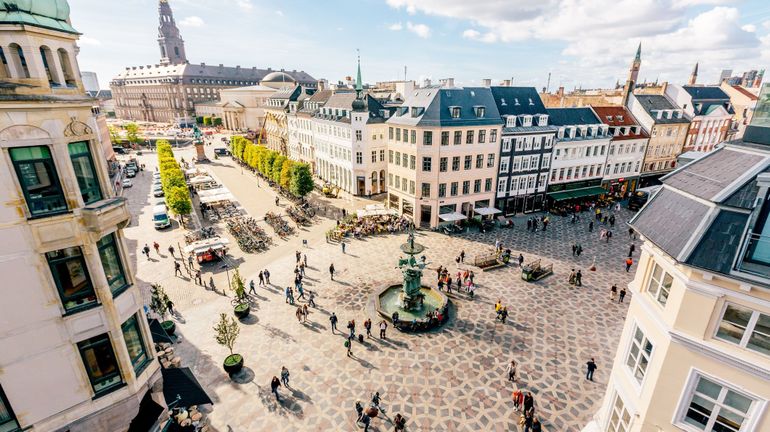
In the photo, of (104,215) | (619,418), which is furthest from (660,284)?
(104,215)

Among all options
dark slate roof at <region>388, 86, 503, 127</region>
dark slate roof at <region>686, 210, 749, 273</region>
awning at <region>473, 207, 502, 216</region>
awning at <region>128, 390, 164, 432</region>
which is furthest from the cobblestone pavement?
dark slate roof at <region>388, 86, 503, 127</region>

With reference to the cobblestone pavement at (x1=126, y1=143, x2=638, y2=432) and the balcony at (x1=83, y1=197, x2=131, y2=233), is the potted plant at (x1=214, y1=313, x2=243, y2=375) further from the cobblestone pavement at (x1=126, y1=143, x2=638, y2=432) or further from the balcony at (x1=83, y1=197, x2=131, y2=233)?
the balcony at (x1=83, y1=197, x2=131, y2=233)

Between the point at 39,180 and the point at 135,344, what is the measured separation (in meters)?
6.23

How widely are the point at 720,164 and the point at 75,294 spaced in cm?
2009

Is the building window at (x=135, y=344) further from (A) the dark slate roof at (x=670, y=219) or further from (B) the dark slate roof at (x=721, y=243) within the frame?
Result: (B) the dark slate roof at (x=721, y=243)

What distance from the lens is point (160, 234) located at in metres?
42.3

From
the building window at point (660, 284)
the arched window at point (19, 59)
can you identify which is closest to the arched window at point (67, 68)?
the arched window at point (19, 59)

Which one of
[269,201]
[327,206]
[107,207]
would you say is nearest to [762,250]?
[107,207]

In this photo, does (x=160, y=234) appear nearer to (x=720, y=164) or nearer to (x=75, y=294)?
(x=75, y=294)

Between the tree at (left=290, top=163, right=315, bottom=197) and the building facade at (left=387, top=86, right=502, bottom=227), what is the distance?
525 inches

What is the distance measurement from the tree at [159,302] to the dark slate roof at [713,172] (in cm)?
2973

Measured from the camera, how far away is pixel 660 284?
11312mm

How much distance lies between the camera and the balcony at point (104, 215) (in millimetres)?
10047

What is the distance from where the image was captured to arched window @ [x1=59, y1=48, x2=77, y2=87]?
1005 centimetres
